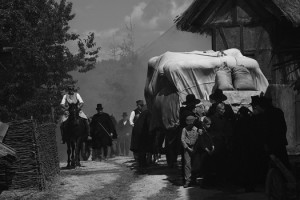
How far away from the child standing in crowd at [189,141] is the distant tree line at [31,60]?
11.1 metres

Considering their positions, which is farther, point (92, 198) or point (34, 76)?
point (34, 76)

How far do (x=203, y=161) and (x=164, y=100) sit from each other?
310 cm

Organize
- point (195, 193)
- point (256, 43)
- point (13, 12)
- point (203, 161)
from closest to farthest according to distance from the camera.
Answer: point (195, 193) < point (203, 161) < point (256, 43) < point (13, 12)

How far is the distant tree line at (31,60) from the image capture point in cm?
2698

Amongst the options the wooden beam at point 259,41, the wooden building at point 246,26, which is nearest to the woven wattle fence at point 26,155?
the wooden building at point 246,26

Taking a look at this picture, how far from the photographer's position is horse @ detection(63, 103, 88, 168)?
66.2 feet

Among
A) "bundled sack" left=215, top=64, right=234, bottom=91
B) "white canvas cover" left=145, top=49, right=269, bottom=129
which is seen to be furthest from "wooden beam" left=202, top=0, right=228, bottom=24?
"bundled sack" left=215, top=64, right=234, bottom=91

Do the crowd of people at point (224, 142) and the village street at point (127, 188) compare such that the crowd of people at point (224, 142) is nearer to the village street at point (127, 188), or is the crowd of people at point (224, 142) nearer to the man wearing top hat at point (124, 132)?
the village street at point (127, 188)

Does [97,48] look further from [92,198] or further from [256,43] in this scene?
[92,198]

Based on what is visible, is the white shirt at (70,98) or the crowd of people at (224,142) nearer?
the crowd of people at (224,142)

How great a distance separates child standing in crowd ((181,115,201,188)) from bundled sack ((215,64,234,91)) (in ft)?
6.19

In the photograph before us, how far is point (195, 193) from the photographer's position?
13133 millimetres

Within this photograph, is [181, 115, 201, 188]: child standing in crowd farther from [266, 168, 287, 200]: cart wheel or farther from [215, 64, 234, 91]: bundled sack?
[266, 168, 287, 200]: cart wheel

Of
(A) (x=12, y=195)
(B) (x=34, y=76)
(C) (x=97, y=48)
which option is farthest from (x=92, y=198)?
(C) (x=97, y=48)
